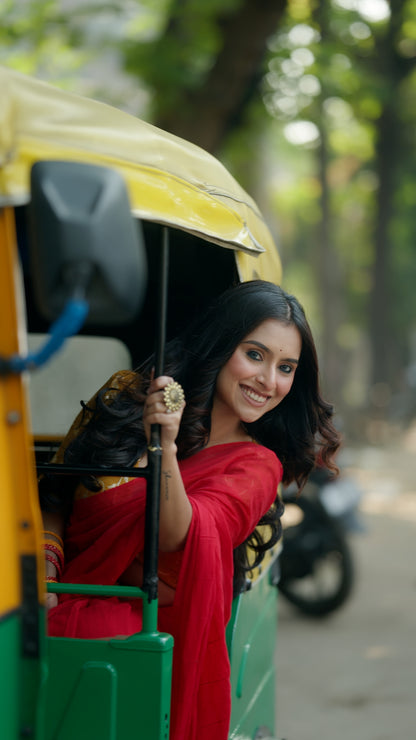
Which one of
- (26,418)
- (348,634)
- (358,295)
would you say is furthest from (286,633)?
(358,295)

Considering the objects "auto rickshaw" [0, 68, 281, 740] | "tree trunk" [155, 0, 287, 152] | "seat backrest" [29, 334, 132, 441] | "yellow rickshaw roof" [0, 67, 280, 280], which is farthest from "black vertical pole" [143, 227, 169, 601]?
"tree trunk" [155, 0, 287, 152]

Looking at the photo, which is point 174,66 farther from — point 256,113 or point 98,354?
point 98,354

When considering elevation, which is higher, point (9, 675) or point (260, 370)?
point (260, 370)

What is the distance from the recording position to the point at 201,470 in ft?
7.97

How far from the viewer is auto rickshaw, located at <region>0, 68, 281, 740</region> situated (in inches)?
58.0

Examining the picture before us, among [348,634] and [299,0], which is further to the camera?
[299,0]

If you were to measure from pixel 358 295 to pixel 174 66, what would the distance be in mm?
20741

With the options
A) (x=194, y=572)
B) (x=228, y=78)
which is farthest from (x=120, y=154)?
(x=228, y=78)

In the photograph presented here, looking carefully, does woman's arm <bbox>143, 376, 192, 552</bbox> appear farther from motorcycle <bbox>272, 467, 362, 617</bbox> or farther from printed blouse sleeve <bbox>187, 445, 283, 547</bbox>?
motorcycle <bbox>272, 467, 362, 617</bbox>

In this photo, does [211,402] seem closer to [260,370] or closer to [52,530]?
[260,370]

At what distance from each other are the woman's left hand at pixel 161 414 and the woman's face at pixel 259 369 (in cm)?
54

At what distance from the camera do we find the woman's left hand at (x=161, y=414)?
2002mm

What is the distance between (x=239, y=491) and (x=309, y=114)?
9.18m

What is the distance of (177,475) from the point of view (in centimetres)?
206
